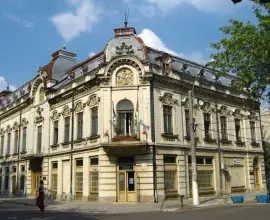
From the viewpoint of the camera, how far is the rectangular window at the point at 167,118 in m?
25.9

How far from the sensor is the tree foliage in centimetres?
1683

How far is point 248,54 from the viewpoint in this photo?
17781mm

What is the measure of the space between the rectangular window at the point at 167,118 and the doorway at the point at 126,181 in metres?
3.73

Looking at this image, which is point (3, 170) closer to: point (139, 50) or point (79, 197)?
point (79, 197)

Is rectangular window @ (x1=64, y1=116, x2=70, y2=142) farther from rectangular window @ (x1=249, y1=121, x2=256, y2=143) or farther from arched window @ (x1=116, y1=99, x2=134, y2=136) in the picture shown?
rectangular window @ (x1=249, y1=121, x2=256, y2=143)

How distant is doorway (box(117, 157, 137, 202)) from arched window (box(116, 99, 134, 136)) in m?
2.33

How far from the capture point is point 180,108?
1072 inches

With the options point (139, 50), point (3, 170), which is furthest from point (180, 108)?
point (3, 170)

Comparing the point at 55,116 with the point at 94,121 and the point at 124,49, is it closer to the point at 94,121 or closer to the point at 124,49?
the point at 94,121

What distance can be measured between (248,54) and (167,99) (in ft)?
30.9

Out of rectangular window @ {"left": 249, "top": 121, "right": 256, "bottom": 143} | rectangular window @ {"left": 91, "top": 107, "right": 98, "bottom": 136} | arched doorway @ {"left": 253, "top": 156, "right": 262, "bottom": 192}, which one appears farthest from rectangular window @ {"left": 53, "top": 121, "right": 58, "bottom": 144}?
arched doorway @ {"left": 253, "top": 156, "right": 262, "bottom": 192}

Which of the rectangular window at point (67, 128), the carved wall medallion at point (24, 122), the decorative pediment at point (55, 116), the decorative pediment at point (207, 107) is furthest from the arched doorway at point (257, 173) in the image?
the carved wall medallion at point (24, 122)

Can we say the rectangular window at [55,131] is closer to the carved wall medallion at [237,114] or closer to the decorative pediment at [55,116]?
the decorative pediment at [55,116]

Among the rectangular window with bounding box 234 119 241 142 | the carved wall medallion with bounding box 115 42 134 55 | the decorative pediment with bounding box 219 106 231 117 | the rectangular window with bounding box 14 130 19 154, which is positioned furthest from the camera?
the rectangular window with bounding box 14 130 19 154
